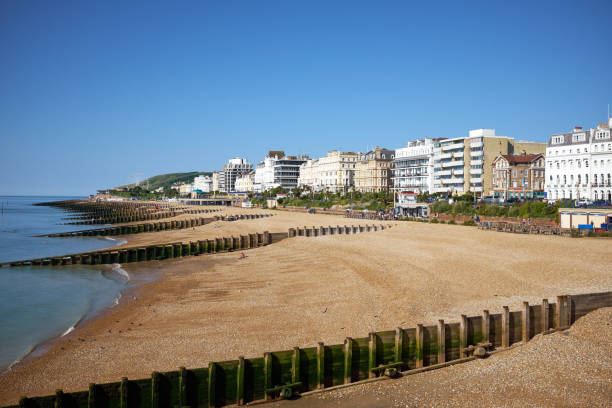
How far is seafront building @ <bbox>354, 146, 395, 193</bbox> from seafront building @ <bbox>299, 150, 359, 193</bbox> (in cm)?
615

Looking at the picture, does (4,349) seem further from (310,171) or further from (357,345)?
(310,171)

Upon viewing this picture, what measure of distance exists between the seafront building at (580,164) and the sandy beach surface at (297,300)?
38.6 metres

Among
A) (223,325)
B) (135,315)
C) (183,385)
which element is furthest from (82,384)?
(135,315)

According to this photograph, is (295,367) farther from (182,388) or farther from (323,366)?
(182,388)

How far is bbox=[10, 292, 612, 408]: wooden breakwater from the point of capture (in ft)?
33.9

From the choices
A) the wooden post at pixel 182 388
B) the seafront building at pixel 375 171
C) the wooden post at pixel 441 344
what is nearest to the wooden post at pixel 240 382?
the wooden post at pixel 182 388

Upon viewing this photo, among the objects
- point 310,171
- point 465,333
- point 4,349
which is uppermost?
point 310,171

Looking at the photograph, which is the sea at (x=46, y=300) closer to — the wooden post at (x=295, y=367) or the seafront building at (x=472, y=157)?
the wooden post at (x=295, y=367)

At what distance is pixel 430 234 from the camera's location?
4281 centimetres

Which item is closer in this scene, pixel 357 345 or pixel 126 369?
pixel 357 345

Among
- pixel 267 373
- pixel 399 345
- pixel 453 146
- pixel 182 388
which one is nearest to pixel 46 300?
pixel 182 388

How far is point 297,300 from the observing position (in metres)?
20.0

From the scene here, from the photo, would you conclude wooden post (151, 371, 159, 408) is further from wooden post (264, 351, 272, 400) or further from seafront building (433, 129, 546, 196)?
seafront building (433, 129, 546, 196)

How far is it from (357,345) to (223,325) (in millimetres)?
6615
